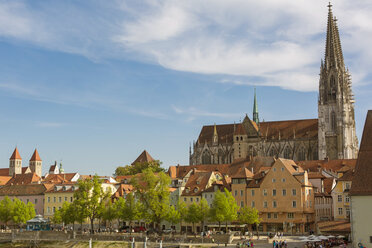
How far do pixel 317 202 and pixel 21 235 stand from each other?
47263 mm

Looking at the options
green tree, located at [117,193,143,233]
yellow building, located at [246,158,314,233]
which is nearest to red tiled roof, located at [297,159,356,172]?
yellow building, located at [246,158,314,233]

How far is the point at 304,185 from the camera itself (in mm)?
84625

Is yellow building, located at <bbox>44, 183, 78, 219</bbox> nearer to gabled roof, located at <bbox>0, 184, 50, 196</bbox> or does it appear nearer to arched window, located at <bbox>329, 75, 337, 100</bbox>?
gabled roof, located at <bbox>0, 184, 50, 196</bbox>

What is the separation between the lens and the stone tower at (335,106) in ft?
512

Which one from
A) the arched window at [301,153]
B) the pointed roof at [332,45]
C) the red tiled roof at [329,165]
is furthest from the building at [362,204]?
the pointed roof at [332,45]

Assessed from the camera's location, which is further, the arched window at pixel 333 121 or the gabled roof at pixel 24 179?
the arched window at pixel 333 121

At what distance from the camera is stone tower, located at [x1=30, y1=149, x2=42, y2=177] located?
637 feet

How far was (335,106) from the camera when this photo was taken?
161625 mm

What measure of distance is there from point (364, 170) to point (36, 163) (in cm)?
15821

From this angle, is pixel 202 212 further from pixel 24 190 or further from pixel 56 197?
pixel 24 190

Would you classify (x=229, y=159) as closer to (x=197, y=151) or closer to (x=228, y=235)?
(x=197, y=151)

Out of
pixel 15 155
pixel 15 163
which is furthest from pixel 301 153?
pixel 15 155

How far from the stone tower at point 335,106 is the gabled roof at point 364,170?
99.3 meters

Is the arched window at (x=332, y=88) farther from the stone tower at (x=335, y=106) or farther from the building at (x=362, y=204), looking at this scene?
the building at (x=362, y=204)
